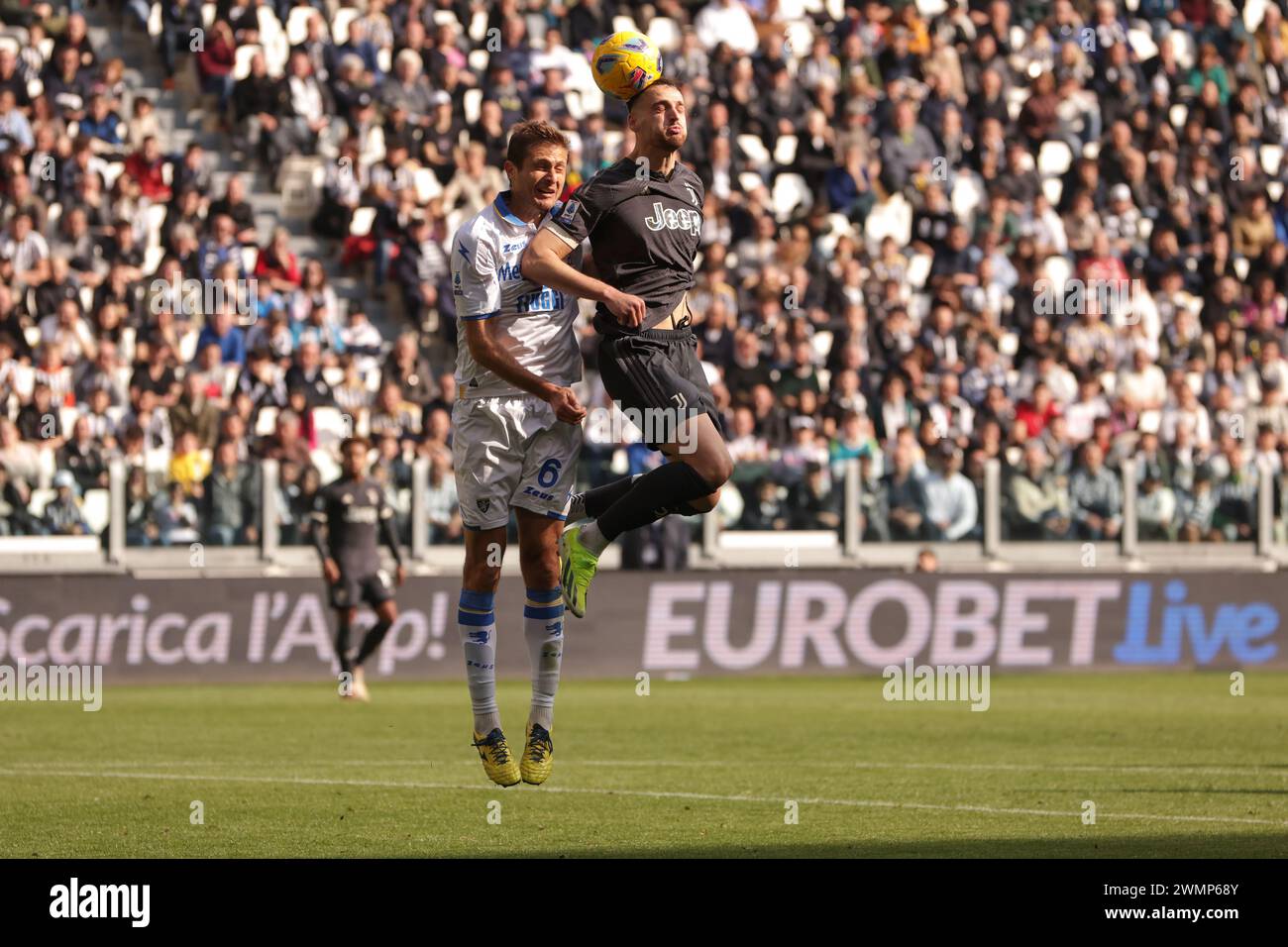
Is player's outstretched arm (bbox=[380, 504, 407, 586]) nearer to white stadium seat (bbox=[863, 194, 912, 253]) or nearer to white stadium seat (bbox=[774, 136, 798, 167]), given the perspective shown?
white stadium seat (bbox=[774, 136, 798, 167])

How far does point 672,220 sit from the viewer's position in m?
9.98

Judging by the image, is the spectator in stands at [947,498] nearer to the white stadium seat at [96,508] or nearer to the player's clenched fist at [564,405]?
the white stadium seat at [96,508]

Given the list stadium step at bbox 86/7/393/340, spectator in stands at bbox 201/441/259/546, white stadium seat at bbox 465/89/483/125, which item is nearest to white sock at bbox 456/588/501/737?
spectator in stands at bbox 201/441/259/546

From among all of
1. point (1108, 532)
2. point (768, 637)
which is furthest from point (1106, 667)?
point (768, 637)

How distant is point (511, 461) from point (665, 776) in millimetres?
3534

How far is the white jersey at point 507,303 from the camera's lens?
995 centimetres

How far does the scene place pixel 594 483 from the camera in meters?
21.0

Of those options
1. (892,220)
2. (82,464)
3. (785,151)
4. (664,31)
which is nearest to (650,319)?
(82,464)

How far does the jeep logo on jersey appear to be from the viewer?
9.91 metres

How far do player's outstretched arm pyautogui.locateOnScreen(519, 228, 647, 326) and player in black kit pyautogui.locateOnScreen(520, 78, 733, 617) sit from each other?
0.5 inches

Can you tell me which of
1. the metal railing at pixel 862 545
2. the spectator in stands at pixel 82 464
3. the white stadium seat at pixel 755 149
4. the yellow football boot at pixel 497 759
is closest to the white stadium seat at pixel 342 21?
the white stadium seat at pixel 755 149

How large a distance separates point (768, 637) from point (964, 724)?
5.10 m

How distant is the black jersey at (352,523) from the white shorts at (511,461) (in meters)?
10.0
